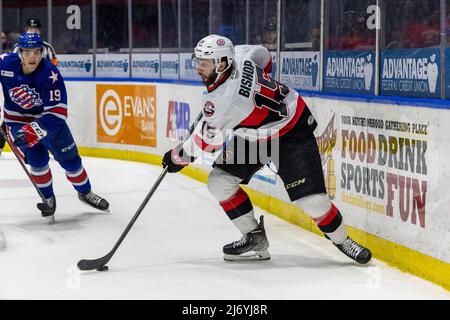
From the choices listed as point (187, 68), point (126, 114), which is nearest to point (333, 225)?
point (187, 68)

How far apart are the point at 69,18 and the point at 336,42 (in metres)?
5.99

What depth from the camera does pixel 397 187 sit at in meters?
4.83

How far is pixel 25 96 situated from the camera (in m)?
6.27

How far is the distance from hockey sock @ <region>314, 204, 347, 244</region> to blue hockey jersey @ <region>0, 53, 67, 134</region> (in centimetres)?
218

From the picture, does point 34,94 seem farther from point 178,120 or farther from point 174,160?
point 178,120

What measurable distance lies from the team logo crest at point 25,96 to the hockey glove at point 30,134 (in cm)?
18

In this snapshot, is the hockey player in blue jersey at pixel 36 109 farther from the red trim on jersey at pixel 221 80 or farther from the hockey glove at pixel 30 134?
the red trim on jersey at pixel 221 80

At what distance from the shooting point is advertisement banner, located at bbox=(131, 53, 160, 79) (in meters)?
10.3

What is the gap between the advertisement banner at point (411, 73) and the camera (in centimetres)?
484

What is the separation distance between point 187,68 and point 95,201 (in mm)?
3071

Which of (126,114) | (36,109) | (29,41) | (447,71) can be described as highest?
(29,41)
